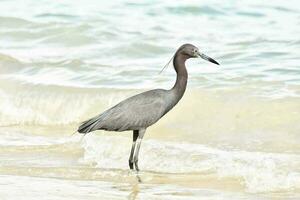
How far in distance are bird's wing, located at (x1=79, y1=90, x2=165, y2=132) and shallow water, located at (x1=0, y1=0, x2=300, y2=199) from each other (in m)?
0.35

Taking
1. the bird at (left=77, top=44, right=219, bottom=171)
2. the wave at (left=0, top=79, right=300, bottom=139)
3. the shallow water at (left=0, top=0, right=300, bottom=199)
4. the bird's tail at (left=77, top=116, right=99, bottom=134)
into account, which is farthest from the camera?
the wave at (left=0, top=79, right=300, bottom=139)

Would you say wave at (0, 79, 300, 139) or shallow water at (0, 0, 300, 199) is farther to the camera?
wave at (0, 79, 300, 139)

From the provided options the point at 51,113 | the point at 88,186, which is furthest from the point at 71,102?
the point at 88,186

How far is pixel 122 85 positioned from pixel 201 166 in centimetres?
416

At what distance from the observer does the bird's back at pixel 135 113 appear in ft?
30.1

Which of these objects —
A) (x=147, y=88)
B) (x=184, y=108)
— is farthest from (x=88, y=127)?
(x=147, y=88)

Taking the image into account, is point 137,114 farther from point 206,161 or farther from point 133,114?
point 206,161

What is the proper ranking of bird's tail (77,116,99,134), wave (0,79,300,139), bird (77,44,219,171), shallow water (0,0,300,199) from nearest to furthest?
shallow water (0,0,300,199) < bird's tail (77,116,99,134) < bird (77,44,219,171) < wave (0,79,300,139)

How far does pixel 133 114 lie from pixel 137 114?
44 mm

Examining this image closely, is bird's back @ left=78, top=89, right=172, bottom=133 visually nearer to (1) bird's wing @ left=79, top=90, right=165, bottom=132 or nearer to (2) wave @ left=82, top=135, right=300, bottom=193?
(1) bird's wing @ left=79, top=90, right=165, bottom=132

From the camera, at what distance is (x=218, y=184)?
8.15 metres

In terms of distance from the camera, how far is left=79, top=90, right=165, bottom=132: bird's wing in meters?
9.16

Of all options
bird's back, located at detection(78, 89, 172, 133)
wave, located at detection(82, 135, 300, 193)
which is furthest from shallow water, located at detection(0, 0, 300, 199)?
bird's back, located at detection(78, 89, 172, 133)

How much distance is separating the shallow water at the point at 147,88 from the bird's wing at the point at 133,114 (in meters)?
0.35
